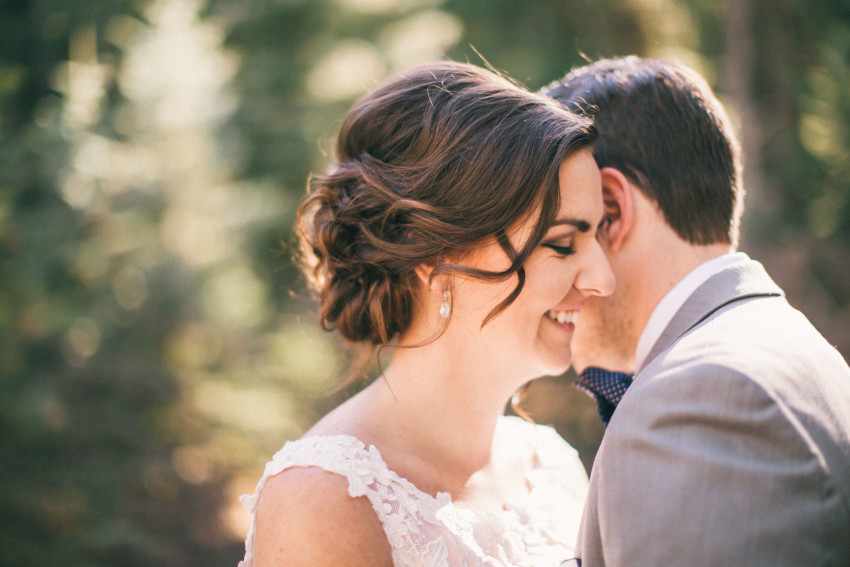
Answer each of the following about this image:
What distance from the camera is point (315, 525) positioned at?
1513mm

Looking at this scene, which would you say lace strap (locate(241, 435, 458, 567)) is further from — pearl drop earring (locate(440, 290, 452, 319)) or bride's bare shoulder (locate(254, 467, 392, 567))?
pearl drop earring (locate(440, 290, 452, 319))

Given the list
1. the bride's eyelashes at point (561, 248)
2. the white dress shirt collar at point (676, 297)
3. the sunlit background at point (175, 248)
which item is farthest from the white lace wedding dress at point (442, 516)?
the sunlit background at point (175, 248)

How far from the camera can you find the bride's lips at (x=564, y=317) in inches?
76.2

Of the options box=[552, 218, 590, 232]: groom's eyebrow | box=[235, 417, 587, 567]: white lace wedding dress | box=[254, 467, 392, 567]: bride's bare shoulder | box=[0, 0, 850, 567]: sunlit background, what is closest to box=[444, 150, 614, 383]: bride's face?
box=[552, 218, 590, 232]: groom's eyebrow

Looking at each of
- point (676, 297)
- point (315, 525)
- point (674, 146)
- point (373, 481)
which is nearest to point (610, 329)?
point (676, 297)

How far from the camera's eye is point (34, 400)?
429 centimetres

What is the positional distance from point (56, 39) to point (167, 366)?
9.67 ft

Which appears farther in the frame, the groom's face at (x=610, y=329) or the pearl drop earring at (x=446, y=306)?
the groom's face at (x=610, y=329)

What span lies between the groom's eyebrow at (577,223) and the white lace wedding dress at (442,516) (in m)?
0.80

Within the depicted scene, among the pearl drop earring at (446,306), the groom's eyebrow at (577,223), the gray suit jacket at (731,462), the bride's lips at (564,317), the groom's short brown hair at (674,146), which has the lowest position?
the bride's lips at (564,317)

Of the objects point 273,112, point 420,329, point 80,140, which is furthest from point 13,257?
point 273,112

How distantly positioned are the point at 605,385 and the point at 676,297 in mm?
415

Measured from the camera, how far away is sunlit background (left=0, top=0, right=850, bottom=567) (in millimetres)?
4324

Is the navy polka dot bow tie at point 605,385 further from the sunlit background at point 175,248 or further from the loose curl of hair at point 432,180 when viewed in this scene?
the sunlit background at point 175,248
